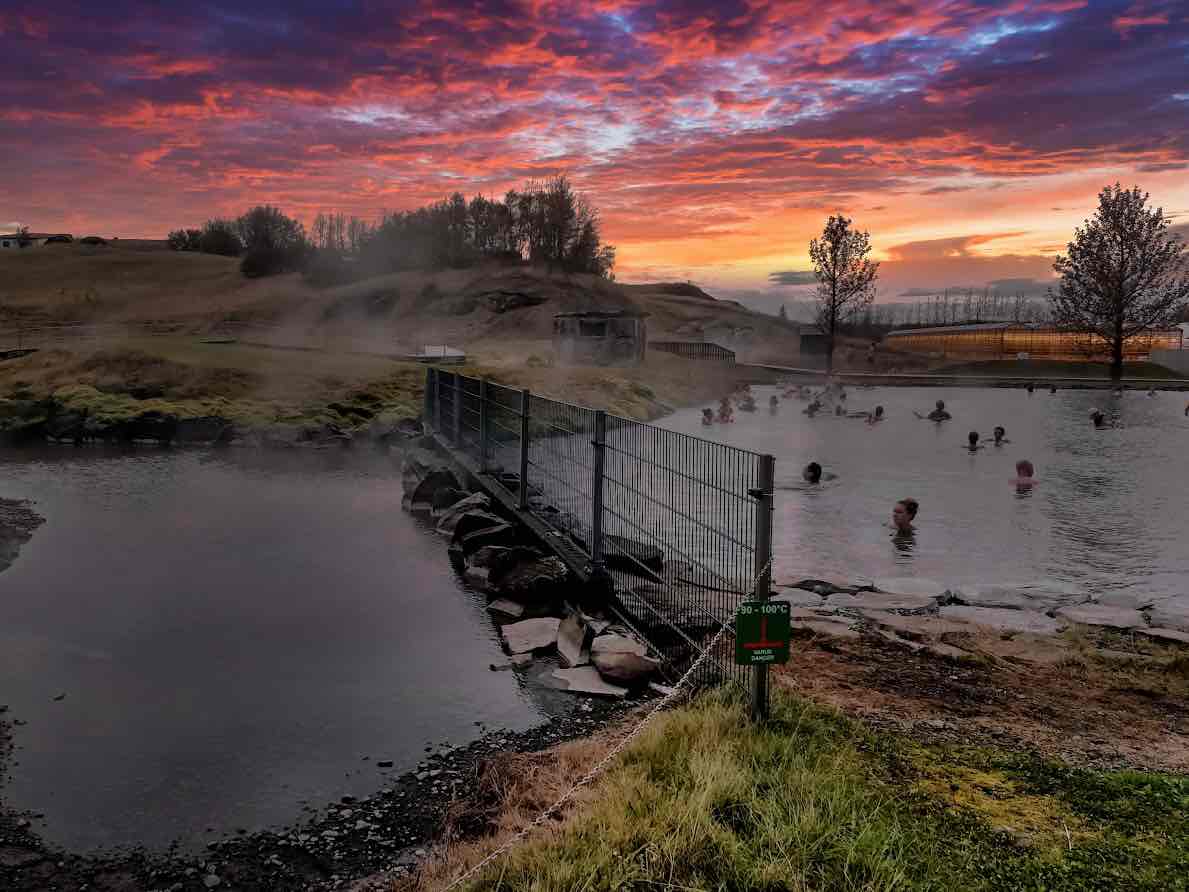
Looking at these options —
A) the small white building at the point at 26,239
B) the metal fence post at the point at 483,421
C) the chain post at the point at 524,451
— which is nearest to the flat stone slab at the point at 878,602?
the chain post at the point at 524,451

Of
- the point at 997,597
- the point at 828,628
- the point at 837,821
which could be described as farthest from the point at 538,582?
the point at 997,597

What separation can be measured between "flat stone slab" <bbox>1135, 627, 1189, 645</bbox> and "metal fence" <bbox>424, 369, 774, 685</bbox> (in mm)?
4559

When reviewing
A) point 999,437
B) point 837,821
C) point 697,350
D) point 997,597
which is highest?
point 697,350

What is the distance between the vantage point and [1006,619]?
1080 centimetres

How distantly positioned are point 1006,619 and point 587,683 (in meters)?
5.71

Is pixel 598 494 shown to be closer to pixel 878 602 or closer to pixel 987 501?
pixel 878 602

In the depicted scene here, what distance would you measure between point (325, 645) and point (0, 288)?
118 meters

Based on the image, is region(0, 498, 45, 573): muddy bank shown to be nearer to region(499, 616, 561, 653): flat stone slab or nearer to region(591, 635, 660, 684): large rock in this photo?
region(499, 616, 561, 653): flat stone slab

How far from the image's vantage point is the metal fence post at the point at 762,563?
6141 millimetres

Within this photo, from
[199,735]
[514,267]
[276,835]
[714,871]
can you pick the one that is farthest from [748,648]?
[514,267]

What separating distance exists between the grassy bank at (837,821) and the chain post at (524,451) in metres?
7.18

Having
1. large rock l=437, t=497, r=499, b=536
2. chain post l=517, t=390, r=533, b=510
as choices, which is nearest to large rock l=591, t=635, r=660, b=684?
chain post l=517, t=390, r=533, b=510

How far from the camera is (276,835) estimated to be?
5.80 metres

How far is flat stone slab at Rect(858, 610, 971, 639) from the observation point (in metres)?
9.64
